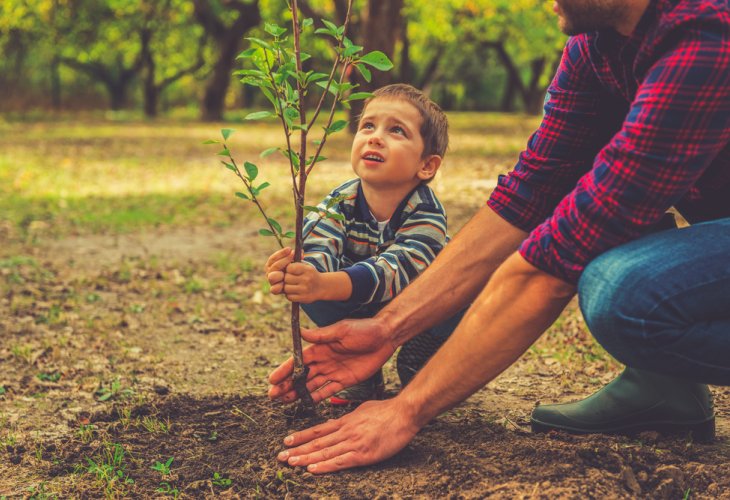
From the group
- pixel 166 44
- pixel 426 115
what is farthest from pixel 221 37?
pixel 426 115

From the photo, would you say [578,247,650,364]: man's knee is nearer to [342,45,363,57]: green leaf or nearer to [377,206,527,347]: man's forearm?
[377,206,527,347]: man's forearm

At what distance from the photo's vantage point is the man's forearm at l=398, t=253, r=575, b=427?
2.16 metres

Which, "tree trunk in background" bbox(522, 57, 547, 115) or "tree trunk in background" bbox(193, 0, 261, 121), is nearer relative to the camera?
"tree trunk in background" bbox(193, 0, 261, 121)

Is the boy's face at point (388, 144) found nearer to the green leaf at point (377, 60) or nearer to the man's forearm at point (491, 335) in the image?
the green leaf at point (377, 60)

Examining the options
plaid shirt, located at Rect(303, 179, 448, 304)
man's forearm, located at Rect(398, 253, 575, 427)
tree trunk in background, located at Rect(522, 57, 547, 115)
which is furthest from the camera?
tree trunk in background, located at Rect(522, 57, 547, 115)

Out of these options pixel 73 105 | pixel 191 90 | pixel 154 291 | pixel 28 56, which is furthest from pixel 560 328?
pixel 191 90

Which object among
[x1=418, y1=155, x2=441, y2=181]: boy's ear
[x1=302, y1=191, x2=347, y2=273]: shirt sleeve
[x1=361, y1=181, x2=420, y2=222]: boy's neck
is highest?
[x1=418, y1=155, x2=441, y2=181]: boy's ear

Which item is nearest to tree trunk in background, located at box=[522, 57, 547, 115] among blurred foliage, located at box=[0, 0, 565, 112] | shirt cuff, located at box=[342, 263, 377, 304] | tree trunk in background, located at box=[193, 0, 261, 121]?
blurred foliage, located at box=[0, 0, 565, 112]

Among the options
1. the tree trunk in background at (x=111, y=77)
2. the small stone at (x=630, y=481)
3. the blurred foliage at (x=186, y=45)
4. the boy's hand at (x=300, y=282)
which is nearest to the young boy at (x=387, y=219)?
the boy's hand at (x=300, y=282)

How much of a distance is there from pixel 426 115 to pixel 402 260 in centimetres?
55

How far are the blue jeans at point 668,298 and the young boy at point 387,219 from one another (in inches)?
31.5

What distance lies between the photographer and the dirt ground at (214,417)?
223 centimetres

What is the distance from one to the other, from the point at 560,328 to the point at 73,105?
3451cm

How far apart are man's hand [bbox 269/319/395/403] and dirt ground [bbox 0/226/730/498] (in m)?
0.15
